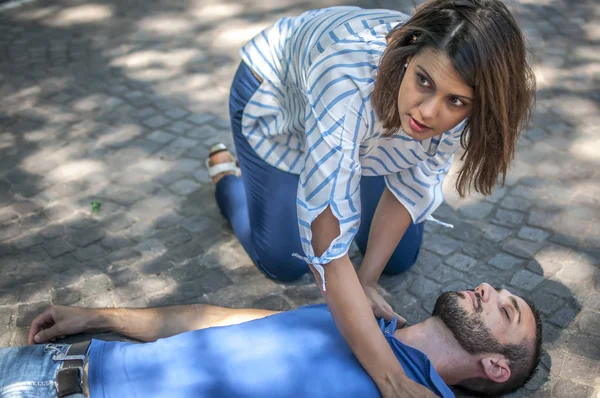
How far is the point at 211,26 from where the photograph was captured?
6082mm

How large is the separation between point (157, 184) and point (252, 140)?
1.21 meters

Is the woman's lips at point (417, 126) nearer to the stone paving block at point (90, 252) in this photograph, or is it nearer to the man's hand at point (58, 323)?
the man's hand at point (58, 323)

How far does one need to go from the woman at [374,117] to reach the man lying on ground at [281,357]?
0.17m

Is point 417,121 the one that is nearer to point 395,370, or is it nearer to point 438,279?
point 395,370

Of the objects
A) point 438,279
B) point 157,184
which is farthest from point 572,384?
point 157,184

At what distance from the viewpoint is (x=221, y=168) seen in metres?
3.97

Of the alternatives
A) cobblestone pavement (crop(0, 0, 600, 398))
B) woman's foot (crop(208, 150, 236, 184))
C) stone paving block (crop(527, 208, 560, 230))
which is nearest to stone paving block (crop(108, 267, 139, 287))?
cobblestone pavement (crop(0, 0, 600, 398))

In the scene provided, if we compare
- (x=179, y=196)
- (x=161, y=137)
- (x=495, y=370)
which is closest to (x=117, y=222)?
(x=179, y=196)

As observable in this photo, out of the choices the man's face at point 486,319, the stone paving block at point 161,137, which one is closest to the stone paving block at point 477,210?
the man's face at point 486,319

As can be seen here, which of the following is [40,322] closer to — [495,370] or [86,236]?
[86,236]

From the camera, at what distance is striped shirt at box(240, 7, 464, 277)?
7.77 ft

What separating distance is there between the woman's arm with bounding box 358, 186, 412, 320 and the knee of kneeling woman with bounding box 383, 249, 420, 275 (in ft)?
1.31

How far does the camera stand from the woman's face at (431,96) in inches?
84.0

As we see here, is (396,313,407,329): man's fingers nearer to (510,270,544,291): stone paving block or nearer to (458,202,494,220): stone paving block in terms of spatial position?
(510,270,544,291): stone paving block
